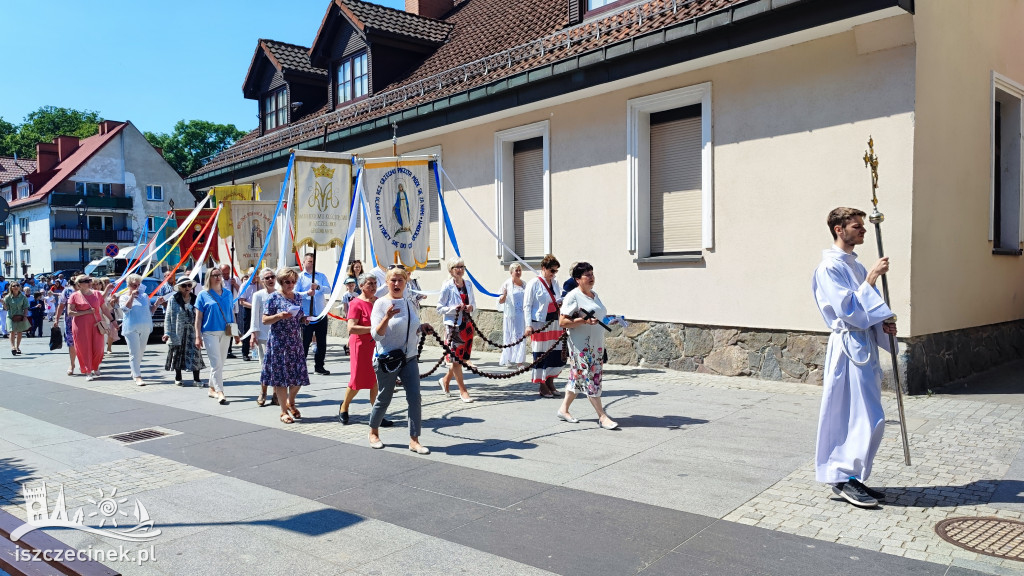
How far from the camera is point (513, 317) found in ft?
37.1

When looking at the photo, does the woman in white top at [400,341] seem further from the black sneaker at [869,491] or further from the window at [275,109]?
the window at [275,109]

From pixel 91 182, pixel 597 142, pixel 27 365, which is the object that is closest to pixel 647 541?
pixel 597 142

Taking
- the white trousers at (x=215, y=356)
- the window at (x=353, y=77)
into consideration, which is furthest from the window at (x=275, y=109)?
the white trousers at (x=215, y=356)

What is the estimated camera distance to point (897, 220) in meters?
8.99

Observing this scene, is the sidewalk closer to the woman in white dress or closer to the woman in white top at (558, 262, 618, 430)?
the woman in white top at (558, 262, 618, 430)

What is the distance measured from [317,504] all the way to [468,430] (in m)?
2.60

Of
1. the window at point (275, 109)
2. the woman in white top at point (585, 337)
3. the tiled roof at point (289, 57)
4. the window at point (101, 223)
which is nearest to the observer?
the woman in white top at point (585, 337)

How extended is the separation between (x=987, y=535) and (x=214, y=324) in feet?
29.7

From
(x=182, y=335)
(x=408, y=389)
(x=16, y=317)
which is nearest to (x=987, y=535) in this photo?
(x=408, y=389)

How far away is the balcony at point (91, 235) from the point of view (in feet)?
167

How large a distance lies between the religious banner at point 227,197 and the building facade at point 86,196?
125 feet

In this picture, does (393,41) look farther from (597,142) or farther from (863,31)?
(863,31)

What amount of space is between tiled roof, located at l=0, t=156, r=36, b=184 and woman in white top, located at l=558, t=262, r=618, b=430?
6506 centimetres

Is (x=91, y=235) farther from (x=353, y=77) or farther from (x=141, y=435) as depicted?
(x=141, y=435)
